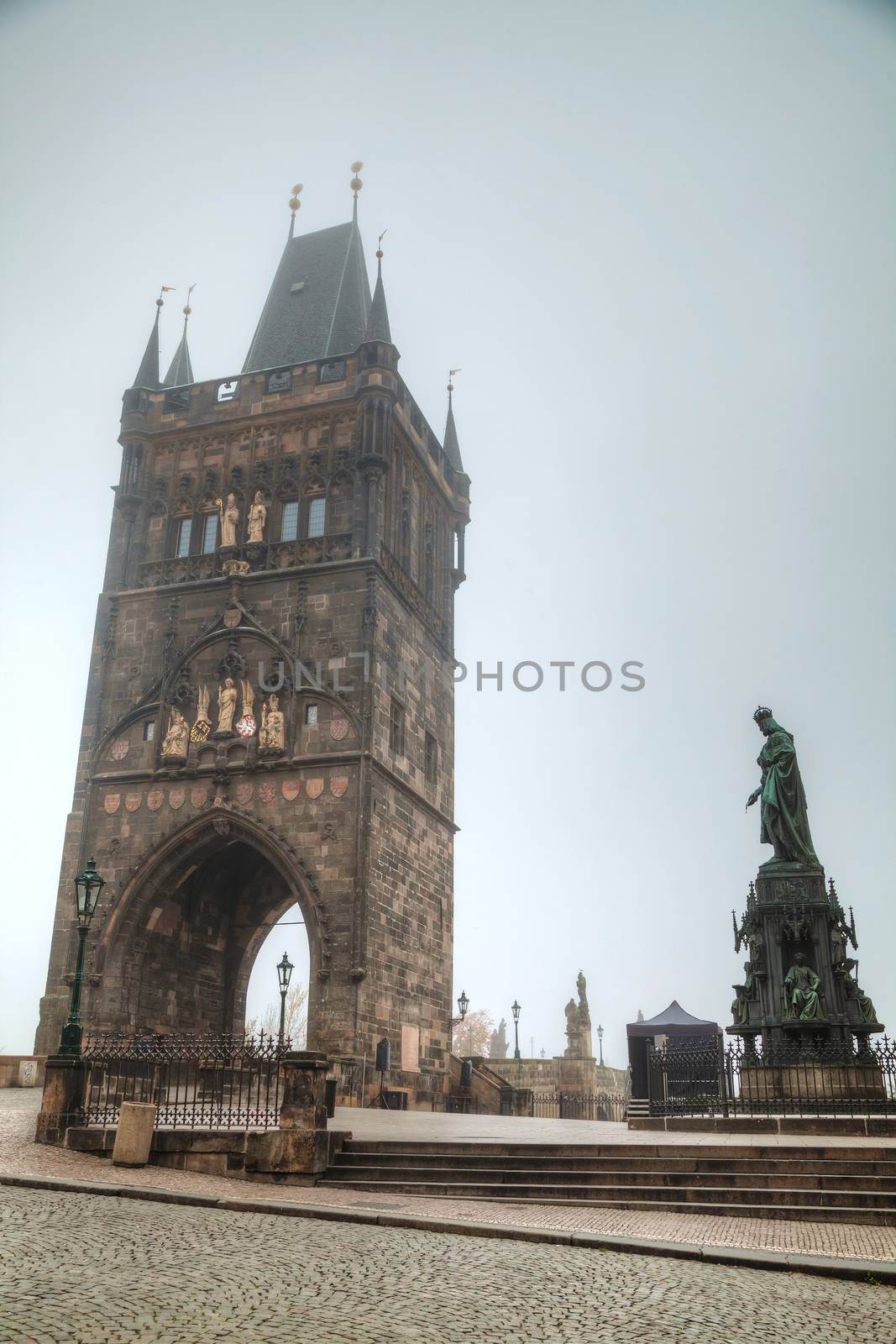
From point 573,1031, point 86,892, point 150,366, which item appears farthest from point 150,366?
point 573,1031

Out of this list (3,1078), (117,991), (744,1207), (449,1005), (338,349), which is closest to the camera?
(744,1207)

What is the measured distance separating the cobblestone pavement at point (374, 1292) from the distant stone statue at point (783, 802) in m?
11.7

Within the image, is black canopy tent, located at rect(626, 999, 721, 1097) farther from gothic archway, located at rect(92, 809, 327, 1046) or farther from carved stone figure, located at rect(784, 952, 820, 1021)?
gothic archway, located at rect(92, 809, 327, 1046)

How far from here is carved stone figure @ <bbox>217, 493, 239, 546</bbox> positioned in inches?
1198

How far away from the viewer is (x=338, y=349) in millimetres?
35156

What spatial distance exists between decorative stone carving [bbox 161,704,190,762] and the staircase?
16.6 metres

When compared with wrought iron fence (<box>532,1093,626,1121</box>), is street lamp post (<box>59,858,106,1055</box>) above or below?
above

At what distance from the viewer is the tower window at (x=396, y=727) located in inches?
1139

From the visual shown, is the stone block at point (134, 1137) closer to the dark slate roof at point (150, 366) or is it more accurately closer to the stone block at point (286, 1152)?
the stone block at point (286, 1152)

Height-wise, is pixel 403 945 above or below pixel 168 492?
below

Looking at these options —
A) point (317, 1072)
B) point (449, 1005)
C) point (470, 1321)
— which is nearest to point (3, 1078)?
point (449, 1005)

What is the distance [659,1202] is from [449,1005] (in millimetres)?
21486

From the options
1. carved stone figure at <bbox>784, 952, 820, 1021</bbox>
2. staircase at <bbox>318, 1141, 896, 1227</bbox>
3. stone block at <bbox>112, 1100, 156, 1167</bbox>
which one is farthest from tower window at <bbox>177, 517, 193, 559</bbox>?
staircase at <bbox>318, 1141, 896, 1227</bbox>

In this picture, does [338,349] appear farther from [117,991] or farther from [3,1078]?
[3,1078]
